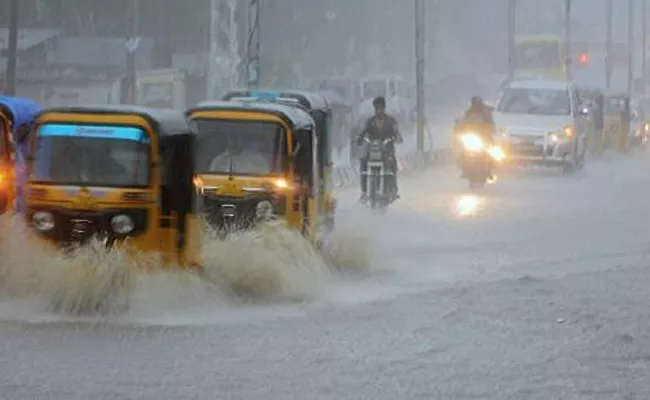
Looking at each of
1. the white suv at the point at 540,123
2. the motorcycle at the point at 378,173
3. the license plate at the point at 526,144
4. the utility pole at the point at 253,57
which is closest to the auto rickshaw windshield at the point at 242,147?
the motorcycle at the point at 378,173

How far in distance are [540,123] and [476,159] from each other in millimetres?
5657

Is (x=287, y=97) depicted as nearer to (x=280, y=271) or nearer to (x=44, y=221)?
(x=280, y=271)

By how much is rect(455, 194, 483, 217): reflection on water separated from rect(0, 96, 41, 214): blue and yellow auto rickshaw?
9644mm

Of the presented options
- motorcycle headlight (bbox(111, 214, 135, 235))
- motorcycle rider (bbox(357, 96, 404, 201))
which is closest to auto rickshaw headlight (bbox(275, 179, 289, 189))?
motorcycle headlight (bbox(111, 214, 135, 235))

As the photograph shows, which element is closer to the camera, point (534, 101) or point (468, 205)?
point (468, 205)

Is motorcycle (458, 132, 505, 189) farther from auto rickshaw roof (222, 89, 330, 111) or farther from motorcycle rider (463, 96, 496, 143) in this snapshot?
auto rickshaw roof (222, 89, 330, 111)

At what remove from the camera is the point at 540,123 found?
35.2 metres

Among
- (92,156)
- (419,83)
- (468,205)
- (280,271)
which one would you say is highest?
(419,83)

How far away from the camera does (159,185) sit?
45.9 ft

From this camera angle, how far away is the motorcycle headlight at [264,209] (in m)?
15.9

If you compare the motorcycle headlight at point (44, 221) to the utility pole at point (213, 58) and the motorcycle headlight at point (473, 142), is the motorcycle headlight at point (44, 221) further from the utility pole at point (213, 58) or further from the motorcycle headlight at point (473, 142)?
the utility pole at point (213, 58)

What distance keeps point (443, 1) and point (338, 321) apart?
85.8 m

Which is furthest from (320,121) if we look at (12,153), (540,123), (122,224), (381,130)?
(540,123)

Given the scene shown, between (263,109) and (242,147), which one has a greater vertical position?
(263,109)
